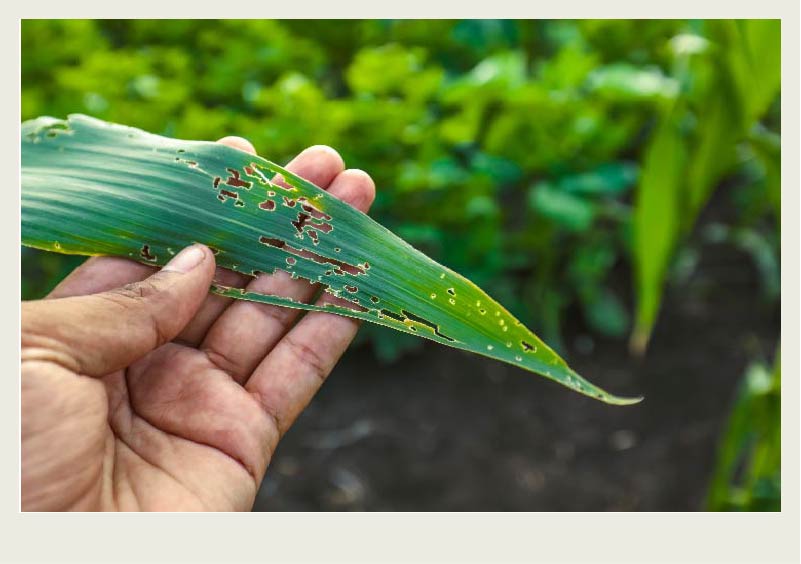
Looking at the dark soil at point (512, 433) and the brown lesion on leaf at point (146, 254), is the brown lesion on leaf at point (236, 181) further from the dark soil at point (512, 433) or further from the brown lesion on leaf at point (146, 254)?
the dark soil at point (512, 433)

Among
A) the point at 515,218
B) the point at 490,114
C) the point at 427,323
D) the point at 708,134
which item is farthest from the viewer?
the point at 515,218

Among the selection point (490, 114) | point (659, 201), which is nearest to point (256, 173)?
point (659, 201)

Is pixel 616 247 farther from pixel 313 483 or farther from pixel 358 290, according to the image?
pixel 358 290

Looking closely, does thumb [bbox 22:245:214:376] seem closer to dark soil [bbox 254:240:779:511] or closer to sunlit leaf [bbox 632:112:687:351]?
sunlit leaf [bbox 632:112:687:351]

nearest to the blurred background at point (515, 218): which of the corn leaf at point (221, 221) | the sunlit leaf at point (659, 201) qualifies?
the sunlit leaf at point (659, 201)

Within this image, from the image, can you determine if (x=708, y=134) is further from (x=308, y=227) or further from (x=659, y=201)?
(x=308, y=227)

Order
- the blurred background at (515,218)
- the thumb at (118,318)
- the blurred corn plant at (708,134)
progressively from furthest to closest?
the blurred background at (515,218) < the blurred corn plant at (708,134) < the thumb at (118,318)

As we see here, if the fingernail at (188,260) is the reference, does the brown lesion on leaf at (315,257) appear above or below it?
above

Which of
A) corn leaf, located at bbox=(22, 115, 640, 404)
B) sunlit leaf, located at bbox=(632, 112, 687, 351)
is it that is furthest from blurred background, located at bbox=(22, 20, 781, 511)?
corn leaf, located at bbox=(22, 115, 640, 404)
